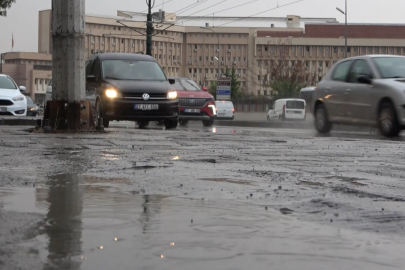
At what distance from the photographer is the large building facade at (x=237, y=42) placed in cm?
14762

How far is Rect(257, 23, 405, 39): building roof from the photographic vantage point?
484 ft

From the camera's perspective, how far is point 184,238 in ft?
12.8

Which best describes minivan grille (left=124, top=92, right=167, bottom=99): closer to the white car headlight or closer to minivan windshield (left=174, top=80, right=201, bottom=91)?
the white car headlight

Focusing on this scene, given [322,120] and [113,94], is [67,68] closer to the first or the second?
[113,94]

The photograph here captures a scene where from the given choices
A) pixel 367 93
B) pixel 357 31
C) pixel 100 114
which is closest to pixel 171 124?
pixel 100 114

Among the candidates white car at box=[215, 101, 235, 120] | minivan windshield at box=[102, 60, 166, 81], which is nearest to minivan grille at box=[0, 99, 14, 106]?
minivan windshield at box=[102, 60, 166, 81]

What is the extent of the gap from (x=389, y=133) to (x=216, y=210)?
10441mm

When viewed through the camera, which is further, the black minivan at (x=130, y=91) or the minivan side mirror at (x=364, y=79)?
the black minivan at (x=130, y=91)

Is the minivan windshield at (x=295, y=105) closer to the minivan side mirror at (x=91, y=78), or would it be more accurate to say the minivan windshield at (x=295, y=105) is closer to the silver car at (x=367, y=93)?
the minivan side mirror at (x=91, y=78)

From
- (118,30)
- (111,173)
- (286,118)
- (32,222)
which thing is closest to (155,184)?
(111,173)

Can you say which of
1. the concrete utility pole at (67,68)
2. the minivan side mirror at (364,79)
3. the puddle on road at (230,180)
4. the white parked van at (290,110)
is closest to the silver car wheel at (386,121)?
the minivan side mirror at (364,79)

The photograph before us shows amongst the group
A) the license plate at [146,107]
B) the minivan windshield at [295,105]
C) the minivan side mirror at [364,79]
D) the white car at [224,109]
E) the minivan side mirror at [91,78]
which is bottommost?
the white car at [224,109]

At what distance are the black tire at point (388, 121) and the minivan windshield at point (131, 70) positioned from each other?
20.1 ft

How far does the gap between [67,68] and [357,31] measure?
5430 inches
